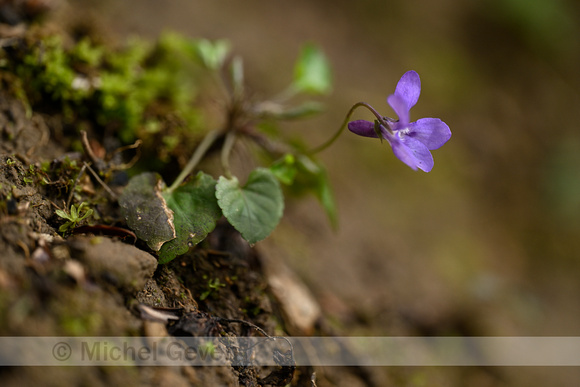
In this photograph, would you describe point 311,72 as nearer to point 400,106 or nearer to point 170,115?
point 170,115

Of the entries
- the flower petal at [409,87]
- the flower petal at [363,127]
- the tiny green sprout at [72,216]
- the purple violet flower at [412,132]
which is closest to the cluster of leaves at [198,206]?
the tiny green sprout at [72,216]

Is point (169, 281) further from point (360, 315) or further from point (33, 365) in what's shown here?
point (360, 315)

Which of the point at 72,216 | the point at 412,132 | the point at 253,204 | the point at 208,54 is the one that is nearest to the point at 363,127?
the point at 412,132

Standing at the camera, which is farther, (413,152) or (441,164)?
(441,164)

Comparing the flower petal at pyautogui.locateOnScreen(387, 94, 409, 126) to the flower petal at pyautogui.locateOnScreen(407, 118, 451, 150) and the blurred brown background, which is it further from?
the blurred brown background

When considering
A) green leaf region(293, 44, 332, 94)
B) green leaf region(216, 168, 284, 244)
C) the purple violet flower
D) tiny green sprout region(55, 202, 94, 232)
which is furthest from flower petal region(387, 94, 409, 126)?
green leaf region(293, 44, 332, 94)
